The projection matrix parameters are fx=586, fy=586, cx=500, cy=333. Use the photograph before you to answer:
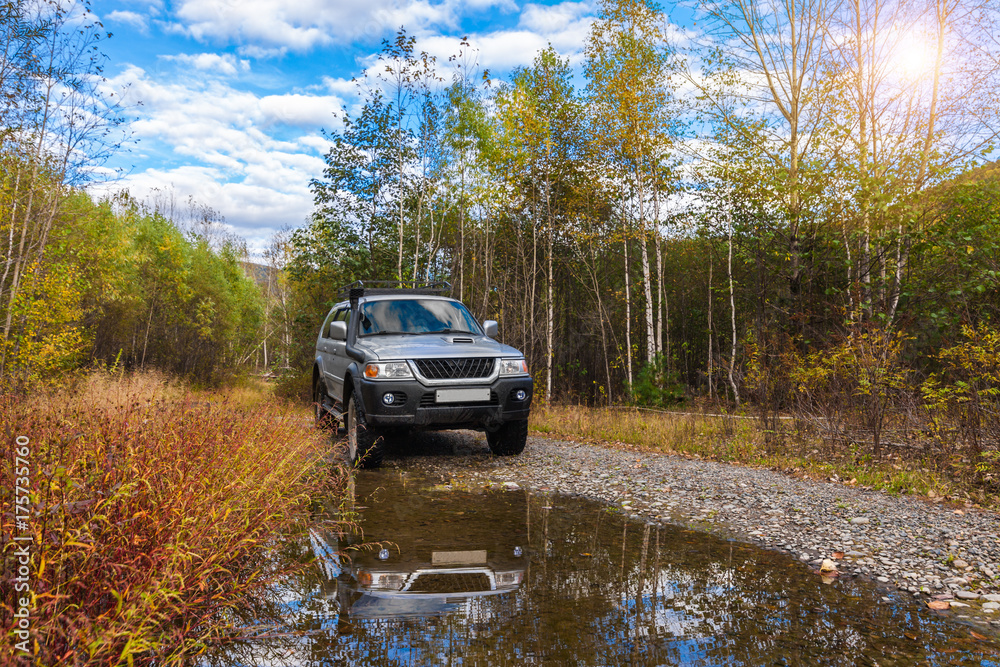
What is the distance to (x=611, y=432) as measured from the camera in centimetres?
1084

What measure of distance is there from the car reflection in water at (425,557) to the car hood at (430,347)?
184cm

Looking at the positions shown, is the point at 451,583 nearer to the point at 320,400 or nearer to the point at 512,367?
the point at 512,367

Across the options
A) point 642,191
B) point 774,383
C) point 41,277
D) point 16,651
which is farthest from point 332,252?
point 16,651

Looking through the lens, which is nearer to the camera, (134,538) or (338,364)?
(134,538)

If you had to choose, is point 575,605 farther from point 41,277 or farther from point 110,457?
point 41,277

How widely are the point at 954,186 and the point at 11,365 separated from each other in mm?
19712

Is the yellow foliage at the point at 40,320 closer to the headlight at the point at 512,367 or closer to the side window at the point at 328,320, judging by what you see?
the side window at the point at 328,320

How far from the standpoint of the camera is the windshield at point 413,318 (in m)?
8.30

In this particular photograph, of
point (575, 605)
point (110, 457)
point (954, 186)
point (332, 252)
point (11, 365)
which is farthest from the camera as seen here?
point (332, 252)

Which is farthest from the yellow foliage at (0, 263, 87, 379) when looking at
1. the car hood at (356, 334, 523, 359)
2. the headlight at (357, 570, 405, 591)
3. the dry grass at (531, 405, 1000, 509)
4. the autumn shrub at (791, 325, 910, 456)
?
the autumn shrub at (791, 325, 910, 456)

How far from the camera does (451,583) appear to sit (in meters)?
3.81

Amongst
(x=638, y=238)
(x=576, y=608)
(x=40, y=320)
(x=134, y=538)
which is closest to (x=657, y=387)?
(x=638, y=238)

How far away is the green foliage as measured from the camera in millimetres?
15609

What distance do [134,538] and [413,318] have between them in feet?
19.3
